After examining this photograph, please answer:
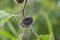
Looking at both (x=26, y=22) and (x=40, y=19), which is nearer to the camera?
(x=26, y=22)

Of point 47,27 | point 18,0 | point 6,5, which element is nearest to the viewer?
point 18,0

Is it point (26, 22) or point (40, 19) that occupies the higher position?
point (26, 22)

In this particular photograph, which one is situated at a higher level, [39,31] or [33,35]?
[33,35]

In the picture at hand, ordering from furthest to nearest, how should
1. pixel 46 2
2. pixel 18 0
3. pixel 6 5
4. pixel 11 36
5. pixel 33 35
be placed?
pixel 6 5 → pixel 46 2 → pixel 11 36 → pixel 33 35 → pixel 18 0

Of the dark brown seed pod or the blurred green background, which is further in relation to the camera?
the blurred green background

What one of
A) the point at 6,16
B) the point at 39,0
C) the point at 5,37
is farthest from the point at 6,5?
the point at 6,16

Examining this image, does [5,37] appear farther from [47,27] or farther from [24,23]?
[24,23]

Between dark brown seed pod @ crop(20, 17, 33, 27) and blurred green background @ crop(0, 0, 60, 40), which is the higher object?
dark brown seed pod @ crop(20, 17, 33, 27)

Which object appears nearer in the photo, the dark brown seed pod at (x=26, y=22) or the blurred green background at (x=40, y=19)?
the dark brown seed pod at (x=26, y=22)

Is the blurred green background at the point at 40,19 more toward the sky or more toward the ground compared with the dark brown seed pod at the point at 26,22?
more toward the ground

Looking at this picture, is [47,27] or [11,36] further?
[47,27]

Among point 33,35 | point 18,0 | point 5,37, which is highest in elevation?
point 18,0
